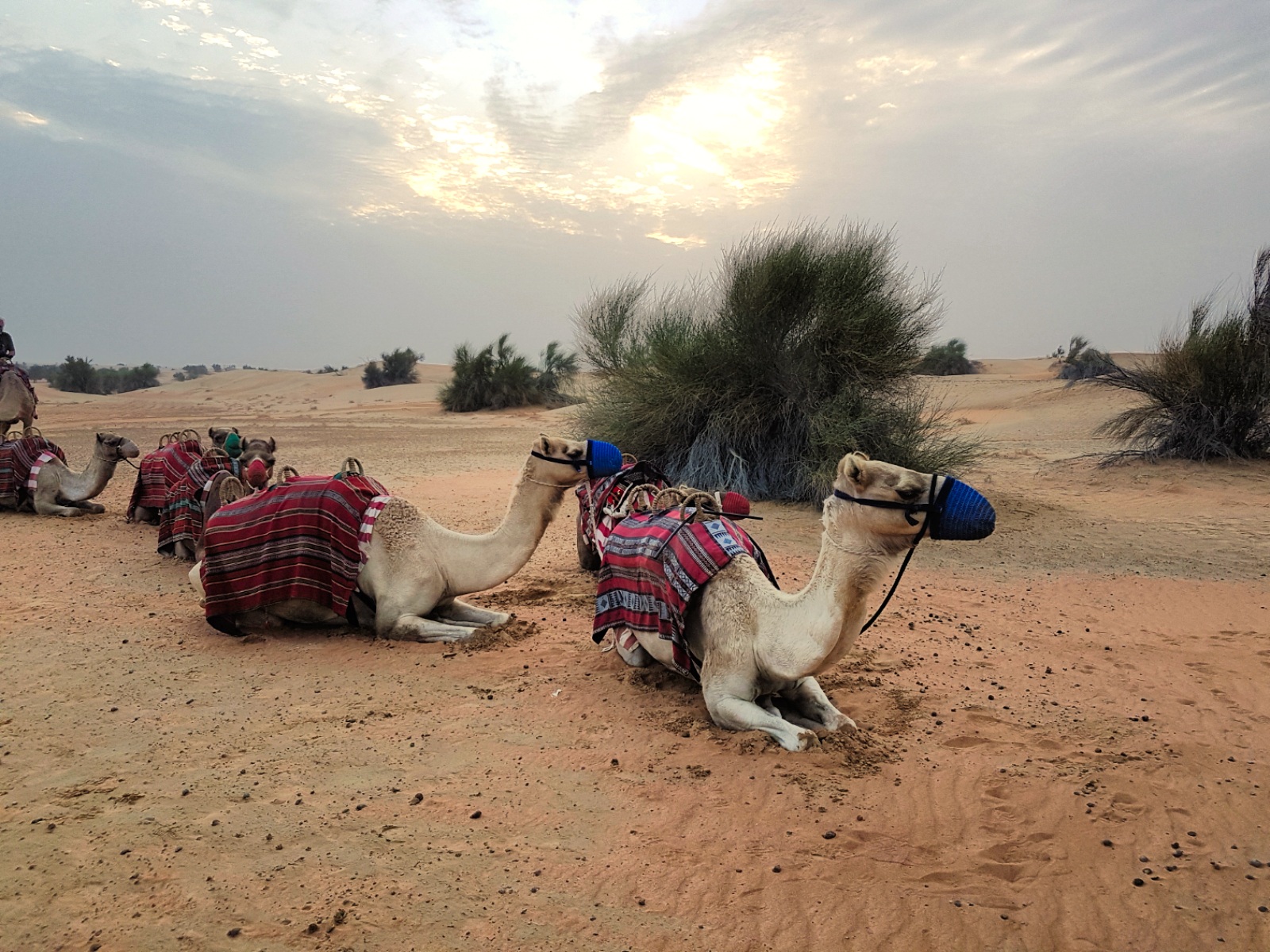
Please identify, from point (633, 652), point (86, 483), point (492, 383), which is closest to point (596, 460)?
point (633, 652)

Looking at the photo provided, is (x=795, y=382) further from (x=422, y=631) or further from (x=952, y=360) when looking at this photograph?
(x=952, y=360)

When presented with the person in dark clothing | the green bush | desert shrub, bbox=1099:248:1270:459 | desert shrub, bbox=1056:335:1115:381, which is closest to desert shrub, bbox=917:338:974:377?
desert shrub, bbox=1056:335:1115:381

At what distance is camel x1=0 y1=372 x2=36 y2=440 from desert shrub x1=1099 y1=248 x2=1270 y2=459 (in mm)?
16212

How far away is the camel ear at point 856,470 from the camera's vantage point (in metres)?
3.24

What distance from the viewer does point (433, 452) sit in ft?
60.4

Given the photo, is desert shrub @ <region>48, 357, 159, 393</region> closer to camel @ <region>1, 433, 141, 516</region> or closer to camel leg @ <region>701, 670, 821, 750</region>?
camel @ <region>1, 433, 141, 516</region>

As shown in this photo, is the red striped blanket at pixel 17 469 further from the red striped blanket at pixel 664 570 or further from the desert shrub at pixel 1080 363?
the desert shrub at pixel 1080 363

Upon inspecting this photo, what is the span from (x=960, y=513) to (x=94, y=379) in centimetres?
5317

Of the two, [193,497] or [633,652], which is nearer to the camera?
[633,652]

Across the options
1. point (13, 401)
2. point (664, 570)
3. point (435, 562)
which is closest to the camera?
point (664, 570)

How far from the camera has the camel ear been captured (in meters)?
3.24

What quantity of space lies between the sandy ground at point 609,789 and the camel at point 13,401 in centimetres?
570

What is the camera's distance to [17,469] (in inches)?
386

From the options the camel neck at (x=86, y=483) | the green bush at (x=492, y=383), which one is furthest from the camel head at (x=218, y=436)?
the green bush at (x=492, y=383)
